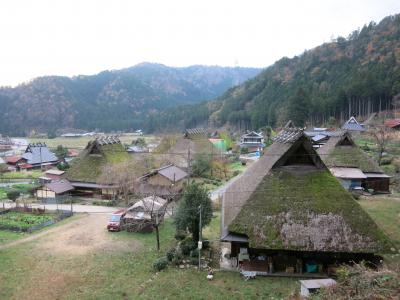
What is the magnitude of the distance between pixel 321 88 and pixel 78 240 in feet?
229

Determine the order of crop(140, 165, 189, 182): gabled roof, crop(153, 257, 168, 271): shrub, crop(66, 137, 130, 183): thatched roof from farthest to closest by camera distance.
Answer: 1. crop(140, 165, 189, 182): gabled roof
2. crop(66, 137, 130, 183): thatched roof
3. crop(153, 257, 168, 271): shrub

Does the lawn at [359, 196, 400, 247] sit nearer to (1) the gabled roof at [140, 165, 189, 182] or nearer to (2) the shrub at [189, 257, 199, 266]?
(2) the shrub at [189, 257, 199, 266]

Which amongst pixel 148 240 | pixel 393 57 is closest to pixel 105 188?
pixel 148 240

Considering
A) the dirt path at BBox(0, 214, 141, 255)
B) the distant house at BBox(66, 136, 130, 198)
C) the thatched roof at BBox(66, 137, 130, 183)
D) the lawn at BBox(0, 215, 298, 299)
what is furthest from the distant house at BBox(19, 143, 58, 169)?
the lawn at BBox(0, 215, 298, 299)

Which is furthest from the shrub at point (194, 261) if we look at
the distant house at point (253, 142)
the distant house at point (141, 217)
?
the distant house at point (253, 142)

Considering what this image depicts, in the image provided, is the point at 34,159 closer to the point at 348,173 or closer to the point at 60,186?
the point at 60,186

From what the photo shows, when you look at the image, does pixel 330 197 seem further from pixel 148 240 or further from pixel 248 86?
pixel 248 86

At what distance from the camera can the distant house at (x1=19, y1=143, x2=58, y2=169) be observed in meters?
53.8

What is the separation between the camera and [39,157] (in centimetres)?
5478

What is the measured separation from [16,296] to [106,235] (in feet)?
26.6

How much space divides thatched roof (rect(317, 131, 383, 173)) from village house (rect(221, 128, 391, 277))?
14.7 meters

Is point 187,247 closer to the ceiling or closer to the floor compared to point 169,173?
closer to the floor

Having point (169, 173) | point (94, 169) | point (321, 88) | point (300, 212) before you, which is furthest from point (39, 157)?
point (321, 88)

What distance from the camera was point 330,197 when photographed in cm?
1658
